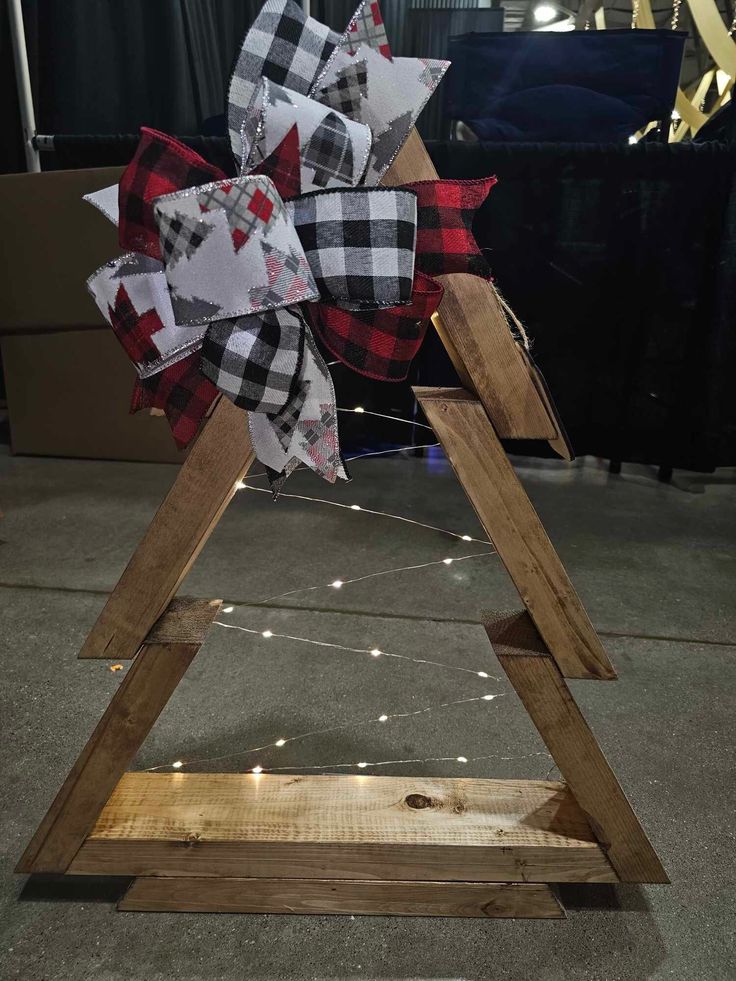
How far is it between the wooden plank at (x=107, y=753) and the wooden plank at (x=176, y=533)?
1.5 inches

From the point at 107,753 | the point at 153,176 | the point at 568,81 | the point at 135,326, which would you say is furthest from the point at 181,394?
the point at 568,81

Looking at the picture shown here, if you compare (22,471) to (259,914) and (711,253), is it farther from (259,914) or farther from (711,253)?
(711,253)

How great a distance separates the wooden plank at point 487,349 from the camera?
0.65 metres

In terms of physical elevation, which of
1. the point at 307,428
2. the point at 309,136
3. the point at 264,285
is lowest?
the point at 307,428

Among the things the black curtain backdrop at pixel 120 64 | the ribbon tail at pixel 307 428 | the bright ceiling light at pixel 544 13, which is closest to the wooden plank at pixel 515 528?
the ribbon tail at pixel 307 428

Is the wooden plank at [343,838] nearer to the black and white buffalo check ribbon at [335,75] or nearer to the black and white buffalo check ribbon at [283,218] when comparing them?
the black and white buffalo check ribbon at [283,218]

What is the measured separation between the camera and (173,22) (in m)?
2.96

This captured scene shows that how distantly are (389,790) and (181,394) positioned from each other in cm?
58

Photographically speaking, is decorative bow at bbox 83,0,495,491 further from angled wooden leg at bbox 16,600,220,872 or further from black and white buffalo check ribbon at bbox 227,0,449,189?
angled wooden leg at bbox 16,600,220,872

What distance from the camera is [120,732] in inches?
30.1

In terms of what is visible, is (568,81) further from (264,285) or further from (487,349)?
(264,285)

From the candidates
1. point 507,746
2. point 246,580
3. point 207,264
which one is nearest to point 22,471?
point 246,580

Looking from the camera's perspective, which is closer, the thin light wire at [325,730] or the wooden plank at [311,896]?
the wooden plank at [311,896]

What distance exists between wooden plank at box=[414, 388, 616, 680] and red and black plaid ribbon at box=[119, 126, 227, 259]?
0.94 feet
